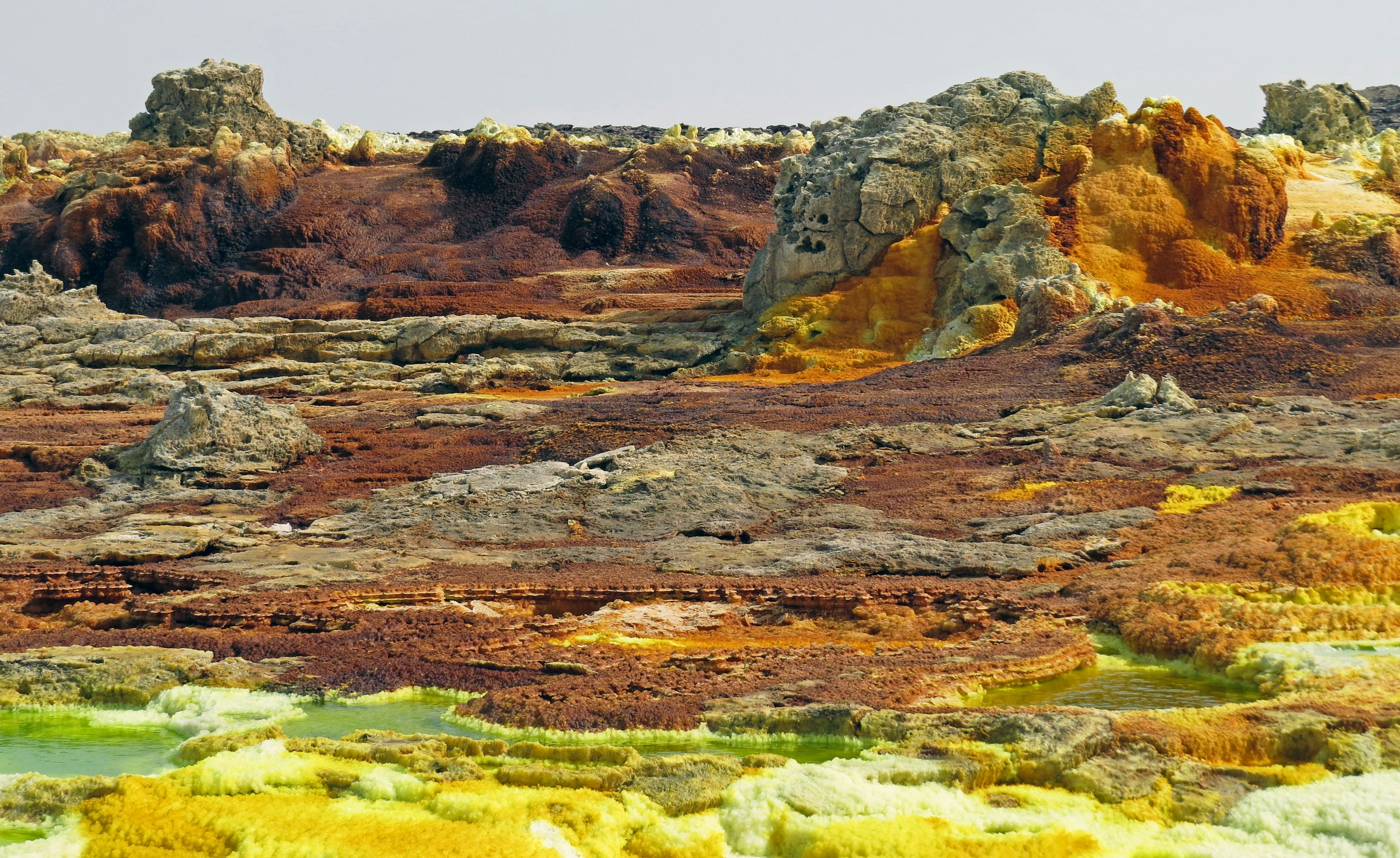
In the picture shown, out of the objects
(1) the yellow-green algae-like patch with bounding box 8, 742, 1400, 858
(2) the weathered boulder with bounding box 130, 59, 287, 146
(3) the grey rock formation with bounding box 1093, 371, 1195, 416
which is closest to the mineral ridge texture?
(1) the yellow-green algae-like patch with bounding box 8, 742, 1400, 858

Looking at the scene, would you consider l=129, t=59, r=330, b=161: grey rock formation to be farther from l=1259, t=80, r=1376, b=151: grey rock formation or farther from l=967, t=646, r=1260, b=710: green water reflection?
l=967, t=646, r=1260, b=710: green water reflection

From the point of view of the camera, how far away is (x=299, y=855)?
7.12m

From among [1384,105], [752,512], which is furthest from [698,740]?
[1384,105]

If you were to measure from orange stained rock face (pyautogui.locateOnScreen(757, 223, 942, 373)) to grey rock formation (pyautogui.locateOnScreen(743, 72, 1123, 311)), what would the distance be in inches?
28.8

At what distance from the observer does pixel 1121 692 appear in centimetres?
1130

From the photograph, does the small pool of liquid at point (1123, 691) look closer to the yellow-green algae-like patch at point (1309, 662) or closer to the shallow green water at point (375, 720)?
the yellow-green algae-like patch at point (1309, 662)

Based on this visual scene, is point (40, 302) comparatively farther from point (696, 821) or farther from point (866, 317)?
point (696, 821)

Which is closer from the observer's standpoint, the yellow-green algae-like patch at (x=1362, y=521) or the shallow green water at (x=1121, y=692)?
the shallow green water at (x=1121, y=692)

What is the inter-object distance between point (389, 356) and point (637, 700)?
1181 inches

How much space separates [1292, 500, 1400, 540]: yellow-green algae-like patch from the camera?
47.9 ft

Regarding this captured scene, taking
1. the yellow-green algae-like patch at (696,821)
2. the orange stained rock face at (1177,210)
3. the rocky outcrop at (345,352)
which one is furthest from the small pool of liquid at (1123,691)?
the rocky outcrop at (345,352)

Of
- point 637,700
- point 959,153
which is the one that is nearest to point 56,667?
point 637,700

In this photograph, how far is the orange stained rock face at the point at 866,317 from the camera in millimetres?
36250

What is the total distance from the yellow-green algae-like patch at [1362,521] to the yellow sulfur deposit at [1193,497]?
2.85 m
